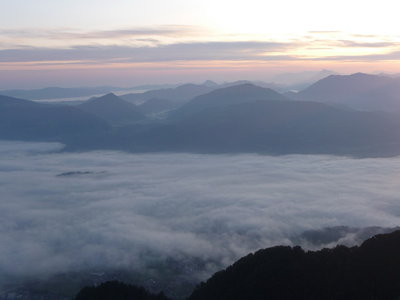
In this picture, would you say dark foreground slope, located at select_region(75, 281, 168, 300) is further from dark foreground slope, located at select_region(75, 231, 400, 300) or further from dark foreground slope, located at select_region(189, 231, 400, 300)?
dark foreground slope, located at select_region(189, 231, 400, 300)

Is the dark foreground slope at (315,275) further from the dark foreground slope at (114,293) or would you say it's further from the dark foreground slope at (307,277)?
the dark foreground slope at (114,293)

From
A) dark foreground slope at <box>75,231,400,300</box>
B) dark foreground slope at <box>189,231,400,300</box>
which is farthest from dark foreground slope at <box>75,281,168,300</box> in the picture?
dark foreground slope at <box>189,231,400,300</box>

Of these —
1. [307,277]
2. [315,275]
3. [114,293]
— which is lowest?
[114,293]

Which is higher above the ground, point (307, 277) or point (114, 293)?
point (307, 277)

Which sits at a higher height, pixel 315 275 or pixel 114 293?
pixel 315 275

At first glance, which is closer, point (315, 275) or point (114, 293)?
point (315, 275)

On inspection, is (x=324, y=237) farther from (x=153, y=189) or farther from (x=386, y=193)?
(x=153, y=189)

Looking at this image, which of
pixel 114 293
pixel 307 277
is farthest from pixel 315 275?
pixel 114 293

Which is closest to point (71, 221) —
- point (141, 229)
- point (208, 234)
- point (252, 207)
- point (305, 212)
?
→ point (141, 229)

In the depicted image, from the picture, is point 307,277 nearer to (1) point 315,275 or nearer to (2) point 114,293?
(1) point 315,275
